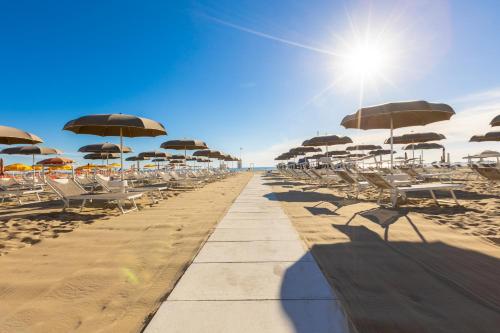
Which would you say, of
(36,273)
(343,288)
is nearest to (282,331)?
(343,288)

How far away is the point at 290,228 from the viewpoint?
3957mm

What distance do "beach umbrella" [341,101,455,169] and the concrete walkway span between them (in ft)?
13.7

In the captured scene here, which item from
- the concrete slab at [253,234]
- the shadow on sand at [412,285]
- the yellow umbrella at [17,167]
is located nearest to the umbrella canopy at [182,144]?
the concrete slab at [253,234]

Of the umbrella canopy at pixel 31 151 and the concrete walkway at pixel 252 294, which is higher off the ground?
the umbrella canopy at pixel 31 151

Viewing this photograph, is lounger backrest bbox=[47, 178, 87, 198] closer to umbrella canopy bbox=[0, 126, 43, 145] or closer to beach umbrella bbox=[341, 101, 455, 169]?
umbrella canopy bbox=[0, 126, 43, 145]

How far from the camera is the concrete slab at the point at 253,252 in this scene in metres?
2.67

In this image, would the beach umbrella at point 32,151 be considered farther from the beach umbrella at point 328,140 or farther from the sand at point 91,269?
the beach umbrella at point 328,140

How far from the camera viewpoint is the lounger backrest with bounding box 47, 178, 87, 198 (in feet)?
18.9

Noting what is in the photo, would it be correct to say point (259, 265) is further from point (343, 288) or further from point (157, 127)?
point (157, 127)

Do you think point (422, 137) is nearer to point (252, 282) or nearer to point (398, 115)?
point (398, 115)

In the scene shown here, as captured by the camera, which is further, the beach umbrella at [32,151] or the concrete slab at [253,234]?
the beach umbrella at [32,151]

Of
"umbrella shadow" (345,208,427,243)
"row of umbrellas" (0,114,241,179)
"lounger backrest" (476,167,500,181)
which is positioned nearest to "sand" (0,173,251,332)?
"row of umbrellas" (0,114,241,179)

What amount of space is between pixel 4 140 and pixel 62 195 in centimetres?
268

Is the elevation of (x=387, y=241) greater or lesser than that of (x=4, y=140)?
lesser
